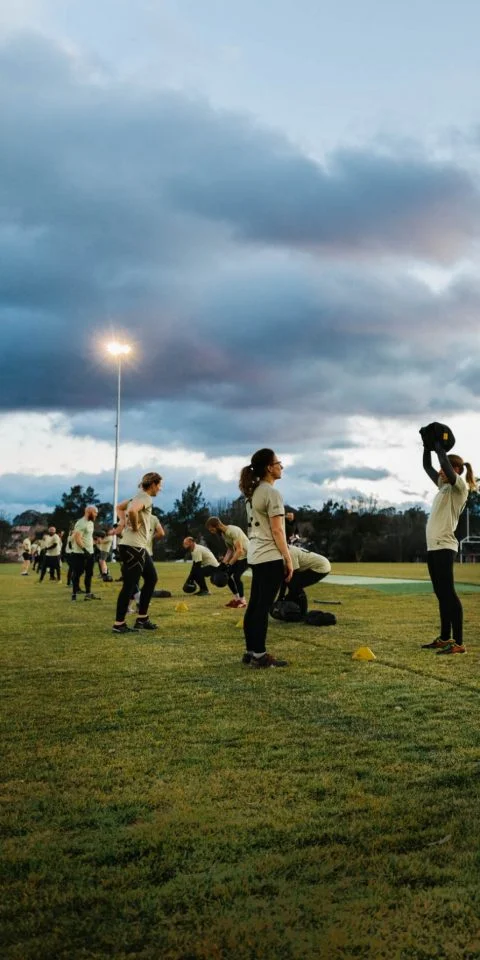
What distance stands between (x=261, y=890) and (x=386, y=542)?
96235 mm

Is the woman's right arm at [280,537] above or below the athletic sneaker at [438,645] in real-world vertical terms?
above

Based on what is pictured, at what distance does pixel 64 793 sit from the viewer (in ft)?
14.0

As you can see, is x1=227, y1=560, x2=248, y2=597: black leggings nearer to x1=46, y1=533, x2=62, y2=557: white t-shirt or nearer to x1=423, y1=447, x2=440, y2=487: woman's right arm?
x1=423, y1=447, x2=440, y2=487: woman's right arm

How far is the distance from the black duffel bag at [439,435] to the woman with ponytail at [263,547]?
1925 millimetres

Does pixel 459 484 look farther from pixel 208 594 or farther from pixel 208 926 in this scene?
pixel 208 594

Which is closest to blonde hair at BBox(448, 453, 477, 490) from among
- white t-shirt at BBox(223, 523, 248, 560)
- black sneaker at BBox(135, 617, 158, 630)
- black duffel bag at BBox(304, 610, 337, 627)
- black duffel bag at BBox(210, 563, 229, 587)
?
black duffel bag at BBox(304, 610, 337, 627)

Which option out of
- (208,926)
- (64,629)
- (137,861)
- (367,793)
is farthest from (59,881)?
(64,629)

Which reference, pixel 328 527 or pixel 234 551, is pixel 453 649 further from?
pixel 328 527

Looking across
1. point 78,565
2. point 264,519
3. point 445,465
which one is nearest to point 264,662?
point 264,519

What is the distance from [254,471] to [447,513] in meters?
2.41

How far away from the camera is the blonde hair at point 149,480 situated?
11648 millimetres

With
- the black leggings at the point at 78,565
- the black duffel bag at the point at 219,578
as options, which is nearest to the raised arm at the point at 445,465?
the black duffel bag at the point at 219,578

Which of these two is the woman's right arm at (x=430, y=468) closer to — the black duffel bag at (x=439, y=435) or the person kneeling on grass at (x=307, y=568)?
the black duffel bag at (x=439, y=435)

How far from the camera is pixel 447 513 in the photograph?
941 cm
